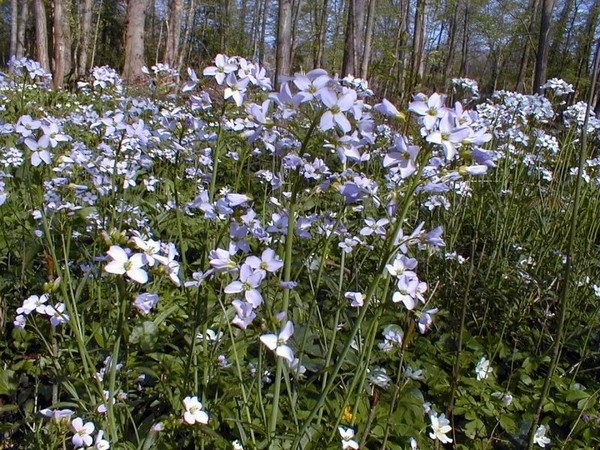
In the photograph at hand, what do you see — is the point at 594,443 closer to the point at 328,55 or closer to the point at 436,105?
the point at 436,105

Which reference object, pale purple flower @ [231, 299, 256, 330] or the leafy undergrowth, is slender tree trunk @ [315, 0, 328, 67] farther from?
pale purple flower @ [231, 299, 256, 330]

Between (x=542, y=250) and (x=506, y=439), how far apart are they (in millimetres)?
1300

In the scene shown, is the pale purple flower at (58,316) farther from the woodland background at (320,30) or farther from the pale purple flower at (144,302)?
the woodland background at (320,30)

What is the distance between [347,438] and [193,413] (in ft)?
1.52

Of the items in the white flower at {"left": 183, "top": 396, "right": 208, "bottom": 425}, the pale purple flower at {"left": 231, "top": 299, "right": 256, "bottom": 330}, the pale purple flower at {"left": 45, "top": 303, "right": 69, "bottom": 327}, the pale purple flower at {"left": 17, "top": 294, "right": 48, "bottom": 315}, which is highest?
the pale purple flower at {"left": 231, "top": 299, "right": 256, "bottom": 330}

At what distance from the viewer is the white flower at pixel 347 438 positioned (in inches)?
56.6

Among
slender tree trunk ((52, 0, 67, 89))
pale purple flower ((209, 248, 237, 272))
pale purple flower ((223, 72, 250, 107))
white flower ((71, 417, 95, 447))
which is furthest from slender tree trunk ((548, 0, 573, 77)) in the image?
white flower ((71, 417, 95, 447))

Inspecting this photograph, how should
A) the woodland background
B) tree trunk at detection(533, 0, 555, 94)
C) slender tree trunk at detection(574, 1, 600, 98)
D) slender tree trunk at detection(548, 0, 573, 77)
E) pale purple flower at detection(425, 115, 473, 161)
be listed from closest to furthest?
pale purple flower at detection(425, 115, 473, 161) → tree trunk at detection(533, 0, 555, 94) → the woodland background → slender tree trunk at detection(574, 1, 600, 98) → slender tree trunk at detection(548, 0, 573, 77)

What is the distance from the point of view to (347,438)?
4.92 feet

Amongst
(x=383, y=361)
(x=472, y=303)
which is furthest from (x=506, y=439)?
(x=472, y=303)

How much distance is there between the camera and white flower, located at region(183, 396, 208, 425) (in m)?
1.27

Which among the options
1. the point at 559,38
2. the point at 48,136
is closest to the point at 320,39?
the point at 559,38

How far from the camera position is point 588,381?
2.35m

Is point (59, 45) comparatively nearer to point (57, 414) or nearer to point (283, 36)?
point (283, 36)
